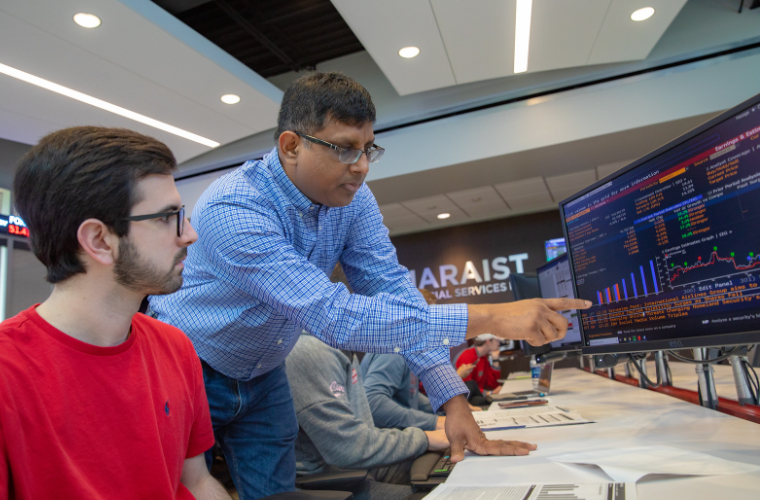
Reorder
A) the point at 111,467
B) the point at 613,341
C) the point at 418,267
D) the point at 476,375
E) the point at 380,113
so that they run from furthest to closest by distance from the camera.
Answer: the point at 418,267 → the point at 380,113 → the point at 476,375 → the point at 613,341 → the point at 111,467

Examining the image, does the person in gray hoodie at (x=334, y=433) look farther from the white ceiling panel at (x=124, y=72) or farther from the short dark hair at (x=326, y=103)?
the white ceiling panel at (x=124, y=72)

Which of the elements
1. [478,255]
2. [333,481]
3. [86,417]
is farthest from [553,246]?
[86,417]

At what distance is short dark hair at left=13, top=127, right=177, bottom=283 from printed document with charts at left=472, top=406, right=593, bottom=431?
108 centimetres

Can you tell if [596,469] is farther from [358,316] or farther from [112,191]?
[112,191]

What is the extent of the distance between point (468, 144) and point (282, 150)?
13.6 feet

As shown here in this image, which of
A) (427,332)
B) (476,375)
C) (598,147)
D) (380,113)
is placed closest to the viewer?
(427,332)

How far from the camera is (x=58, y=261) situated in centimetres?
86

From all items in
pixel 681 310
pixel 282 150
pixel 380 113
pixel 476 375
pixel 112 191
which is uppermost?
pixel 380 113

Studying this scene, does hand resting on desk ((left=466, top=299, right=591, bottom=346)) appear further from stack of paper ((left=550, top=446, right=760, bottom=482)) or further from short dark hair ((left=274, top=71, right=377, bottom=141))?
short dark hair ((left=274, top=71, right=377, bottom=141))

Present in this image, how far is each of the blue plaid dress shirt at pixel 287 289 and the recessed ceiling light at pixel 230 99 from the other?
11.5ft

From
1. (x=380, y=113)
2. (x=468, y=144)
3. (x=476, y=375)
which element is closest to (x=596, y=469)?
(x=476, y=375)

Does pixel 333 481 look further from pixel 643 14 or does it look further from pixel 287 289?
pixel 643 14

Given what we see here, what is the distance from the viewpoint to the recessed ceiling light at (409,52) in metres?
4.12

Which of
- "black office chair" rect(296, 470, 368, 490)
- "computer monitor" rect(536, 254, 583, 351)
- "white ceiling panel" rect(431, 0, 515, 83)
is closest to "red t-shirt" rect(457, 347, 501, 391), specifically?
"computer monitor" rect(536, 254, 583, 351)
